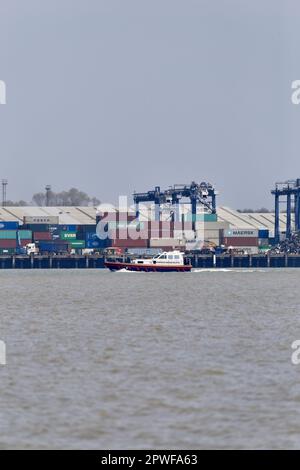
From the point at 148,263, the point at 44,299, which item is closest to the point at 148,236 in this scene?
the point at 148,263

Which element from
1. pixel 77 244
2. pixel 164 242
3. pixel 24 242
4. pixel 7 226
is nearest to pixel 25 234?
pixel 24 242

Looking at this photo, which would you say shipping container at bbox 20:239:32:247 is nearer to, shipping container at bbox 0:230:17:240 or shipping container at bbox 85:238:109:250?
shipping container at bbox 0:230:17:240

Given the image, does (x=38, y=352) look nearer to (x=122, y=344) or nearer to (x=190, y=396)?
(x=122, y=344)

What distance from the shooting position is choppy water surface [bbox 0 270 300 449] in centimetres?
2762

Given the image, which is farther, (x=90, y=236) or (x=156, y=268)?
(x=90, y=236)

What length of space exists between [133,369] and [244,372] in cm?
332

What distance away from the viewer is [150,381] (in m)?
34.3

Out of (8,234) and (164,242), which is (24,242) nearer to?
(8,234)

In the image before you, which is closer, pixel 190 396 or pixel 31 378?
pixel 190 396

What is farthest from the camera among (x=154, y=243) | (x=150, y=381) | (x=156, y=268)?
(x=154, y=243)

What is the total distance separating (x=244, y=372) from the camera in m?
35.9

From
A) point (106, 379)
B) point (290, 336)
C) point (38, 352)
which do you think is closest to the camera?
point (106, 379)

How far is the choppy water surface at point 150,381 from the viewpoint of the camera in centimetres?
2762

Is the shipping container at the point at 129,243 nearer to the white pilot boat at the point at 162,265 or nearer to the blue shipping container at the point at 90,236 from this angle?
the blue shipping container at the point at 90,236
